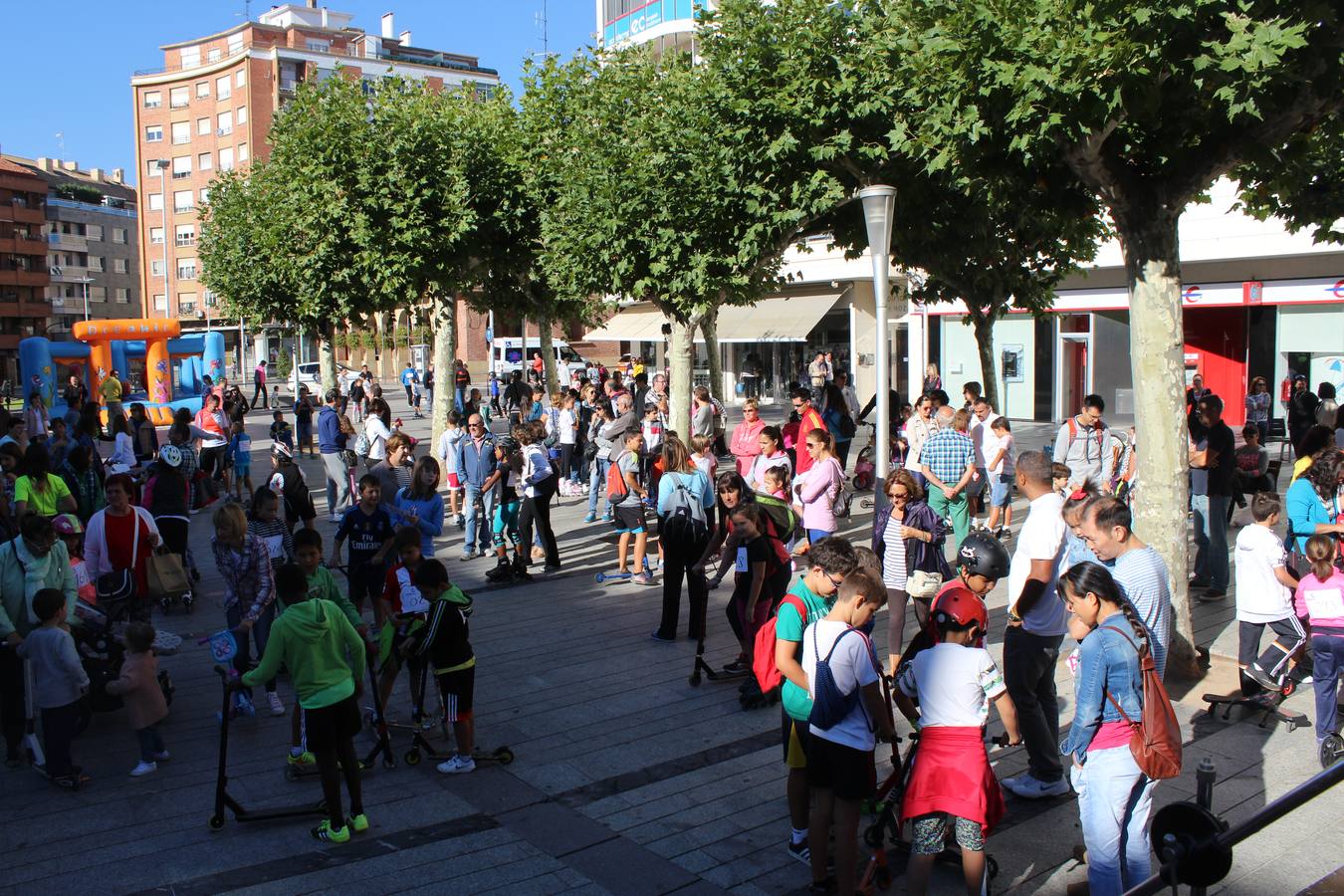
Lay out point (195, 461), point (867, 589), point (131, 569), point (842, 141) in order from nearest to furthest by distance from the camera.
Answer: point (867, 589) < point (131, 569) < point (842, 141) < point (195, 461)

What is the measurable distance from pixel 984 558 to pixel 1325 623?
2.39 m

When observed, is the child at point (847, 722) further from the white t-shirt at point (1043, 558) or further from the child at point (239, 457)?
the child at point (239, 457)

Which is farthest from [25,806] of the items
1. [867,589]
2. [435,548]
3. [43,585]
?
[435,548]

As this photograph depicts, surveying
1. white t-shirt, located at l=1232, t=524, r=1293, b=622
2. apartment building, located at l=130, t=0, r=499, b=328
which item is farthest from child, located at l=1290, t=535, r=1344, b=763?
apartment building, located at l=130, t=0, r=499, b=328

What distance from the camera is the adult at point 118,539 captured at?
321 inches

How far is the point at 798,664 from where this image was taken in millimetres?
5184

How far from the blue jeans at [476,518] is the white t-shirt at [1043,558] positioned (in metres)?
7.27

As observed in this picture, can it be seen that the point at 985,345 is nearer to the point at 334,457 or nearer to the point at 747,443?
the point at 747,443

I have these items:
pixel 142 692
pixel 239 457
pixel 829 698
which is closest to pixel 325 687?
pixel 142 692

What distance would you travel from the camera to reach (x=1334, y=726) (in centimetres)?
635

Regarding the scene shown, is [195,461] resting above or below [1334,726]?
above

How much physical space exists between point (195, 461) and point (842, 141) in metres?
9.59

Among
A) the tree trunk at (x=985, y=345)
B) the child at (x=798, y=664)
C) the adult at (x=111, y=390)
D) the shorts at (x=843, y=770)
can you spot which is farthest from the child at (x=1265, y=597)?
the adult at (x=111, y=390)

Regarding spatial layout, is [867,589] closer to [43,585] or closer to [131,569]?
[43,585]
